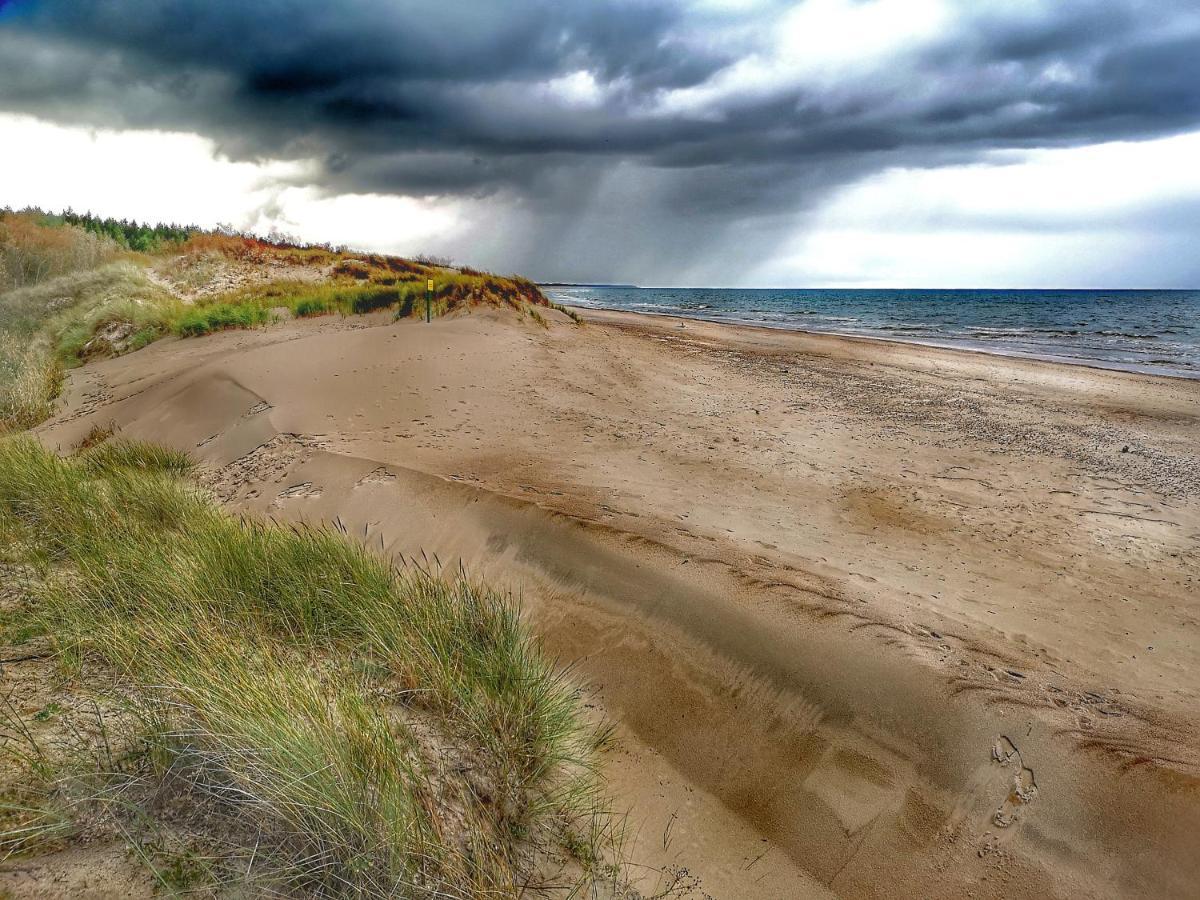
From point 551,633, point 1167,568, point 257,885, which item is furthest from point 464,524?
point 1167,568

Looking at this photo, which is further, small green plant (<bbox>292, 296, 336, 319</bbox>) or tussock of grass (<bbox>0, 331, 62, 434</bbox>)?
small green plant (<bbox>292, 296, 336, 319</bbox>)

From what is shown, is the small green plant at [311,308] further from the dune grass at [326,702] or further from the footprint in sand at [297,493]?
the dune grass at [326,702]

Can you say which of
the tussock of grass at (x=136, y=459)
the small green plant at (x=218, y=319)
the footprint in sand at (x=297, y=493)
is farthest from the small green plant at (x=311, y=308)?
the footprint in sand at (x=297, y=493)

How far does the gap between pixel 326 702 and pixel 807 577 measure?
3.55 meters

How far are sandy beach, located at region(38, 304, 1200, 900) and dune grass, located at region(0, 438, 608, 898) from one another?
722 mm

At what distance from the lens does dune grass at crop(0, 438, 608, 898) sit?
2305 mm

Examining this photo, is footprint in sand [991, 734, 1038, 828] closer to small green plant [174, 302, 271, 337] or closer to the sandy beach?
the sandy beach

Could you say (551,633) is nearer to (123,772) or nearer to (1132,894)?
(123,772)

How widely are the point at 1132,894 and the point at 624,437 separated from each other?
244 inches

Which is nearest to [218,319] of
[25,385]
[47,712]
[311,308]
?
[311,308]

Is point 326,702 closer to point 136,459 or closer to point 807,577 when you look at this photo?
point 807,577

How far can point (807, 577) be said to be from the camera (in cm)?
477

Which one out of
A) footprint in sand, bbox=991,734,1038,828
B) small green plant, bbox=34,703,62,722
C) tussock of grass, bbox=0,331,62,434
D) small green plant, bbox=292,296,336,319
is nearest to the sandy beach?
footprint in sand, bbox=991,734,1038,828

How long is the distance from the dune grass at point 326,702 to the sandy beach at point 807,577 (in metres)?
0.72
